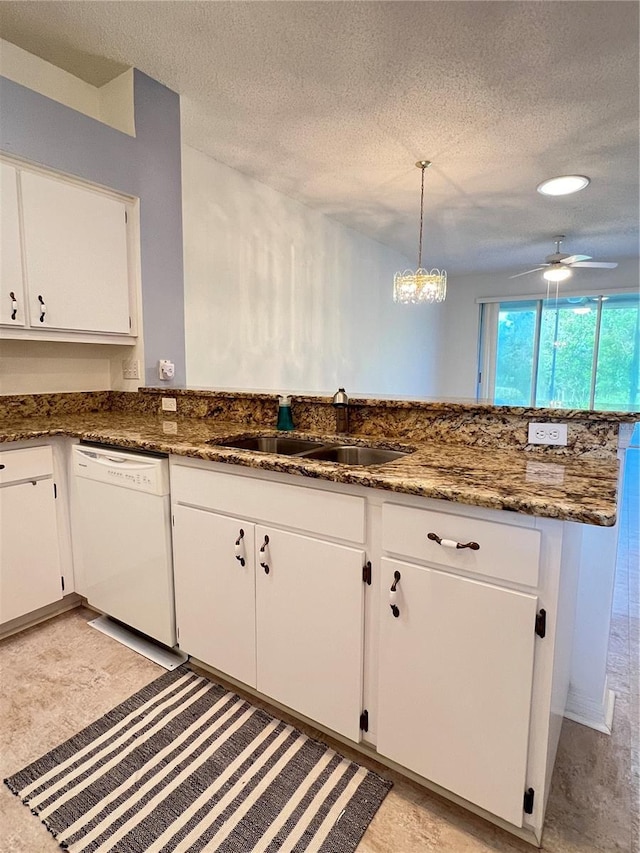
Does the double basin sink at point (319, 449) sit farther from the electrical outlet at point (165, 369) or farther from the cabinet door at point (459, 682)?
the electrical outlet at point (165, 369)

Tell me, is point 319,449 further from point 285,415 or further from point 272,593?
point 272,593

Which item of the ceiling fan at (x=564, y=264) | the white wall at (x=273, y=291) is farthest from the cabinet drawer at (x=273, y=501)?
the ceiling fan at (x=564, y=264)

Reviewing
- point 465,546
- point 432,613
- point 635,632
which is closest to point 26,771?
point 432,613

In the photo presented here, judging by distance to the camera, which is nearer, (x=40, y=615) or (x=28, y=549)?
(x=28, y=549)

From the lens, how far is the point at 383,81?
2.33m

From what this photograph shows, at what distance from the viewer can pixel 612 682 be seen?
173cm

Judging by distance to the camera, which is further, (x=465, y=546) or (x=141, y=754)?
(x=141, y=754)

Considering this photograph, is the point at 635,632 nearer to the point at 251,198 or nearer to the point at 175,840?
the point at 175,840

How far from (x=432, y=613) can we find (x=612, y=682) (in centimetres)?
114

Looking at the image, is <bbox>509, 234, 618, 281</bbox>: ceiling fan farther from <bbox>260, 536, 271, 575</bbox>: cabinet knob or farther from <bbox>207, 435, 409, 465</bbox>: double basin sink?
<bbox>260, 536, 271, 575</bbox>: cabinet knob

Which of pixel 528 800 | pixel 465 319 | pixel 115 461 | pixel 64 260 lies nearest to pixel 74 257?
pixel 64 260

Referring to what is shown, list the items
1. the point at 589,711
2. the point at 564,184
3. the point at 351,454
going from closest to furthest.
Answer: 1. the point at 589,711
2. the point at 351,454
3. the point at 564,184

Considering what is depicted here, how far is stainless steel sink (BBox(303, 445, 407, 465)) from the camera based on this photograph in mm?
1730

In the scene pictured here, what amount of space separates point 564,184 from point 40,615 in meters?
4.30
